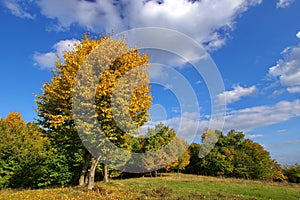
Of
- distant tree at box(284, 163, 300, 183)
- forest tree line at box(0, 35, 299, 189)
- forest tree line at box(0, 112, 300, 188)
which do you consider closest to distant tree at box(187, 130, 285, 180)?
forest tree line at box(0, 112, 300, 188)

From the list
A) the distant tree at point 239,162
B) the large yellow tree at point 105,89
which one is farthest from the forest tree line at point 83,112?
the distant tree at point 239,162

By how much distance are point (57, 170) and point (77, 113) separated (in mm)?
20463

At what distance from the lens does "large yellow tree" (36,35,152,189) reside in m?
17.2

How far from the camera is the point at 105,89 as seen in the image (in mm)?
17156

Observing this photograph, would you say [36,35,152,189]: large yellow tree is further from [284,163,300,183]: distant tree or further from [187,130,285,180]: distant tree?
[284,163,300,183]: distant tree

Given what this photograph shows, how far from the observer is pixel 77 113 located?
17.8 meters

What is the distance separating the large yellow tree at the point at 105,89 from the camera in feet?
56.4

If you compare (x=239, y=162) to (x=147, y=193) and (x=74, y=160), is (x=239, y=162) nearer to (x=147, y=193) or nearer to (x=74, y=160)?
(x=74, y=160)

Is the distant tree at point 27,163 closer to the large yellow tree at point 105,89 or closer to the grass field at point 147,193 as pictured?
the grass field at point 147,193

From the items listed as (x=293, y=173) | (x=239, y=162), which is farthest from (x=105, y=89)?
(x=293, y=173)

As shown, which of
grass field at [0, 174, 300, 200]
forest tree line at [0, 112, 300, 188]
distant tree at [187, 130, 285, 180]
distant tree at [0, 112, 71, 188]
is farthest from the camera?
distant tree at [187, 130, 285, 180]

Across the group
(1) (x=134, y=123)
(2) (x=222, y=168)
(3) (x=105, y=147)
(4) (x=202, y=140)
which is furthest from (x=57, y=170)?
(4) (x=202, y=140)

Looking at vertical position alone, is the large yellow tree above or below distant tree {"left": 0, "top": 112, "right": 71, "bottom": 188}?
above

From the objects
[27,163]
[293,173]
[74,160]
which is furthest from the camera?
[293,173]
